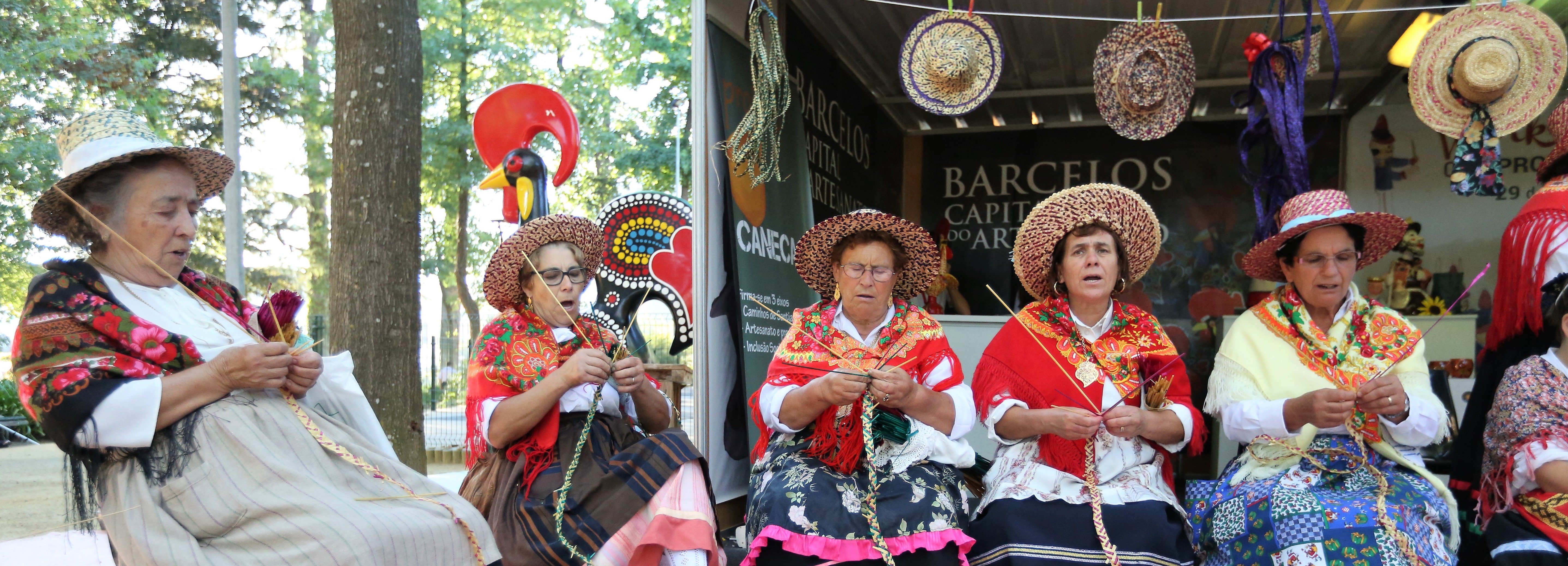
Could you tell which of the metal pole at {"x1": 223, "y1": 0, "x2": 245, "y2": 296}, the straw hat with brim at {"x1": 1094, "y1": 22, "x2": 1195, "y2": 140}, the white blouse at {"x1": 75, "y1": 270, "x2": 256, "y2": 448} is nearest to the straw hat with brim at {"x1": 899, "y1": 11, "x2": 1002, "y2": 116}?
the straw hat with brim at {"x1": 1094, "y1": 22, "x2": 1195, "y2": 140}

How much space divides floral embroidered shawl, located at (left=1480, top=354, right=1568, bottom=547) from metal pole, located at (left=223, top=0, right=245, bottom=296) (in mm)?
5817

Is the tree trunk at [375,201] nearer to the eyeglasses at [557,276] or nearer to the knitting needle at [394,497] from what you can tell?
A: the eyeglasses at [557,276]

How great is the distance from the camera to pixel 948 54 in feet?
13.7

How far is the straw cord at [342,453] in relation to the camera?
240cm

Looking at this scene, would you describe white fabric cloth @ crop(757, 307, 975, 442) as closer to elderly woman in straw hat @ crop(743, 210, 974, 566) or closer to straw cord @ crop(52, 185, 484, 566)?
elderly woman in straw hat @ crop(743, 210, 974, 566)

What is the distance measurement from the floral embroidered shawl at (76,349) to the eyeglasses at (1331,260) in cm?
327

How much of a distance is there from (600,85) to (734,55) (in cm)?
1176

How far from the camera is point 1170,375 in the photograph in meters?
3.03

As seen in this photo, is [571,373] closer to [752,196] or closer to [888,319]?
[888,319]

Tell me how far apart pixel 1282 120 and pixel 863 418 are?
2.19m

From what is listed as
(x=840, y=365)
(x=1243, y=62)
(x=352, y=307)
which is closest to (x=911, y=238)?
(x=840, y=365)

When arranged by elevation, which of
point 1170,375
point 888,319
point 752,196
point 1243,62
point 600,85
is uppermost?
point 600,85

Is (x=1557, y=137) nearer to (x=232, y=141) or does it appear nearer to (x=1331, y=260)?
(x=1331, y=260)

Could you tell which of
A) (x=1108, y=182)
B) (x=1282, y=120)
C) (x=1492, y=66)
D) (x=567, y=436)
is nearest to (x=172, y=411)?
(x=567, y=436)
